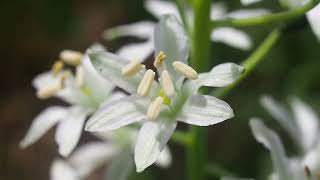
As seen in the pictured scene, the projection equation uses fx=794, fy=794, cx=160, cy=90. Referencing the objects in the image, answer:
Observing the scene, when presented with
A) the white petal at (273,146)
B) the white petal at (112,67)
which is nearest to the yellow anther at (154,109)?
the white petal at (112,67)

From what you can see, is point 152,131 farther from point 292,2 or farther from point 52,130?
point 52,130

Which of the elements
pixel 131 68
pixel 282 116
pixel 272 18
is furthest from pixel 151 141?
pixel 282 116

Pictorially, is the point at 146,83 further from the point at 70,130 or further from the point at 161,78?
the point at 70,130

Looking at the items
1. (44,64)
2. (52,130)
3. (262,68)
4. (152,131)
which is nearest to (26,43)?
(44,64)

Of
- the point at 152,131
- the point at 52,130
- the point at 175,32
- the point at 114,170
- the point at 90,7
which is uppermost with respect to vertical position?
the point at 175,32

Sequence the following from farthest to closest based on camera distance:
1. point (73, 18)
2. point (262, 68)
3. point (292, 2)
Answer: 1. point (73, 18)
2. point (262, 68)
3. point (292, 2)

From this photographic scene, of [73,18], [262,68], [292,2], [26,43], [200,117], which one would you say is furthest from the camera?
[26,43]
